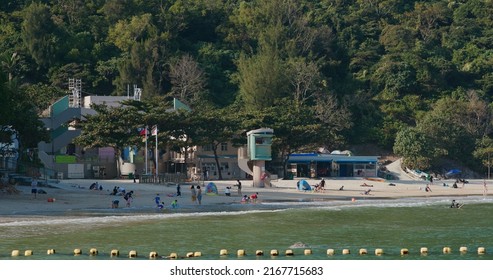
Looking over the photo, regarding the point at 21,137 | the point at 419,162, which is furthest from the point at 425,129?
the point at 21,137

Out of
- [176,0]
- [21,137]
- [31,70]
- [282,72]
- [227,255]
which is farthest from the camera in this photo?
[176,0]

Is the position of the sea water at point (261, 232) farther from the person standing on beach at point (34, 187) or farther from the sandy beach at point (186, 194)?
the person standing on beach at point (34, 187)

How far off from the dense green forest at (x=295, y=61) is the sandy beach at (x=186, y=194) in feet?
31.9

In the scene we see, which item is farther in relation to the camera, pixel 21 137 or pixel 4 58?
pixel 4 58

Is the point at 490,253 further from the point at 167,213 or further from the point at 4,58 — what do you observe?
the point at 4,58

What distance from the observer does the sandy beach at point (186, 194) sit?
55594mm

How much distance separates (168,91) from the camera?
386 feet

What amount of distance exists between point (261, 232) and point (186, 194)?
2085 centimetres

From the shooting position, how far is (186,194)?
220 ft

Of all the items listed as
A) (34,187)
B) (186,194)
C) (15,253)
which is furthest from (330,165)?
(15,253)

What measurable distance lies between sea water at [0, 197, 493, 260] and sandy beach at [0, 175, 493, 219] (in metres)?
2.08

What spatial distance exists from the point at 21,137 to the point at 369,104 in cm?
5362

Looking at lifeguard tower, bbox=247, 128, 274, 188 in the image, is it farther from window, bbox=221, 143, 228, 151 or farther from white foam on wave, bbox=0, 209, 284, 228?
white foam on wave, bbox=0, 209, 284, 228

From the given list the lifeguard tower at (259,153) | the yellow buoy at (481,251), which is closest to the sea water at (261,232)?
the yellow buoy at (481,251)
